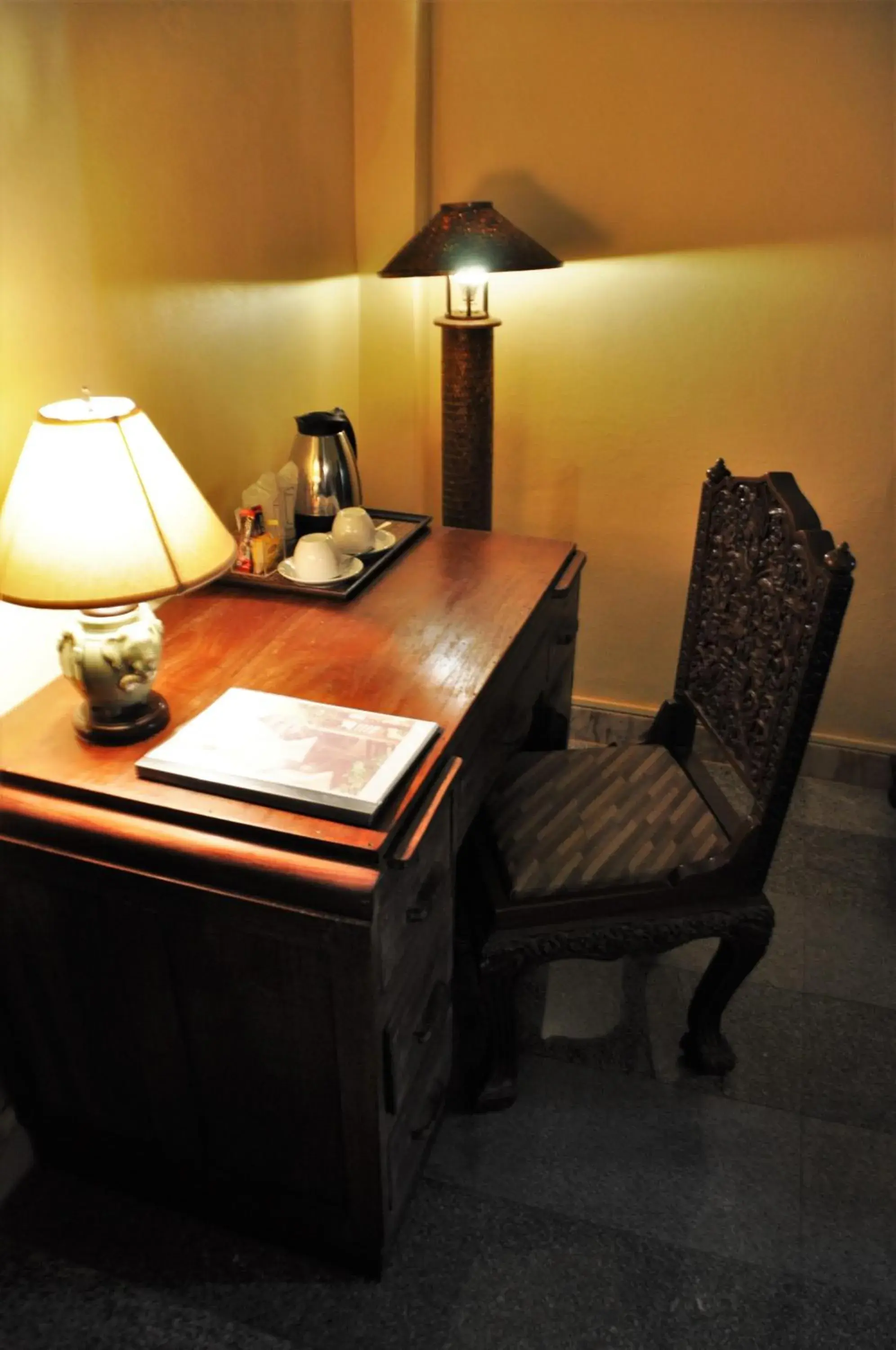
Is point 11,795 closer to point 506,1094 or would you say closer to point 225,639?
point 225,639

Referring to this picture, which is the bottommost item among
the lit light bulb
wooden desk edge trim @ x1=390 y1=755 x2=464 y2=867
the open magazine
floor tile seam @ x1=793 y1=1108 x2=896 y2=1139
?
floor tile seam @ x1=793 y1=1108 x2=896 y2=1139

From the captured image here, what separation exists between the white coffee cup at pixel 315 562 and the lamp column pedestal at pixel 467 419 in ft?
1.94

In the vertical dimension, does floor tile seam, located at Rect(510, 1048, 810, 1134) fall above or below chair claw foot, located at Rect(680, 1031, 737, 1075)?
below

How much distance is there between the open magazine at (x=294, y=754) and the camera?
3.44 ft

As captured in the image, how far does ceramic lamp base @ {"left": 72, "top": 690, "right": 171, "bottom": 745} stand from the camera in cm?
117

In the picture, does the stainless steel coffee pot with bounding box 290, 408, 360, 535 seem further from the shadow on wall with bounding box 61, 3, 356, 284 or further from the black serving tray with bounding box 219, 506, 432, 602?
the shadow on wall with bounding box 61, 3, 356, 284

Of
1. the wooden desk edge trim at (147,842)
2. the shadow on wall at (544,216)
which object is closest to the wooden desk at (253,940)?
the wooden desk edge trim at (147,842)

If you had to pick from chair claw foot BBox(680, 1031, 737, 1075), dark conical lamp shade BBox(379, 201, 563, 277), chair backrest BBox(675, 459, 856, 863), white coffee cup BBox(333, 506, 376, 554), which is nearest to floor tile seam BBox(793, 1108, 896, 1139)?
chair claw foot BBox(680, 1031, 737, 1075)

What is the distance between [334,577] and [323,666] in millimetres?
293

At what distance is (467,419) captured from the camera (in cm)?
207

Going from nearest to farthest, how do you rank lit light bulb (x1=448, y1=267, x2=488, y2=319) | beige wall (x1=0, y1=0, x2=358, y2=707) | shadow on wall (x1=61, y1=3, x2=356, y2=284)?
beige wall (x1=0, y1=0, x2=358, y2=707) < shadow on wall (x1=61, y1=3, x2=356, y2=284) < lit light bulb (x1=448, y1=267, x2=488, y2=319)

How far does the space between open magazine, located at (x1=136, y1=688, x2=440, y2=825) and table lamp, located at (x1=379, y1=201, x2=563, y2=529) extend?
102cm

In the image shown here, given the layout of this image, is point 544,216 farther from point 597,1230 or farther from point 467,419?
point 597,1230

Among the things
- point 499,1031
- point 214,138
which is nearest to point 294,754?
point 499,1031
